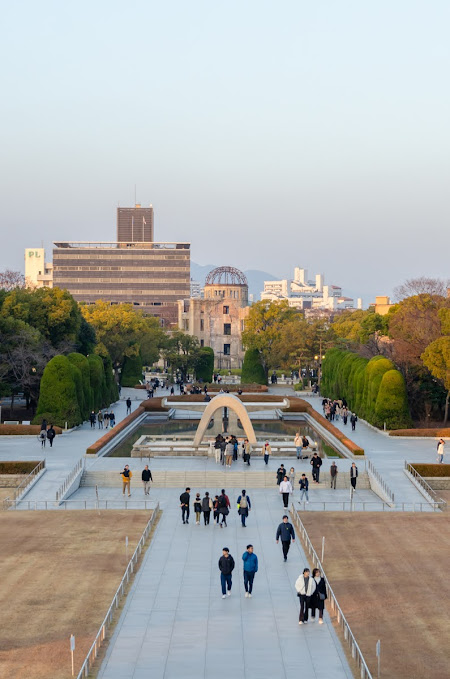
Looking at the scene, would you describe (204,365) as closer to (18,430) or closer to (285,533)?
(18,430)

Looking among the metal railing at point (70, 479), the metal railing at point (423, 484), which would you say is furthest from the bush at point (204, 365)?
the metal railing at point (423, 484)

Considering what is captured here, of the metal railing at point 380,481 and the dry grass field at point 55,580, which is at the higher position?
the metal railing at point 380,481

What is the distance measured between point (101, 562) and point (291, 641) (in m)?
7.92

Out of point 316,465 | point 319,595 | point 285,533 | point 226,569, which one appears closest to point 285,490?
point 316,465

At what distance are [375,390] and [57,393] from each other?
1913 centimetres

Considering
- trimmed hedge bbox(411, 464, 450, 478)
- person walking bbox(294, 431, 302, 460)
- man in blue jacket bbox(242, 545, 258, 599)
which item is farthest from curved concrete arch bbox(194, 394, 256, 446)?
man in blue jacket bbox(242, 545, 258, 599)

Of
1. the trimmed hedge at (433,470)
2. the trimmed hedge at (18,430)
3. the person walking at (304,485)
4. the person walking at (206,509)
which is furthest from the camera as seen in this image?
the trimmed hedge at (18,430)

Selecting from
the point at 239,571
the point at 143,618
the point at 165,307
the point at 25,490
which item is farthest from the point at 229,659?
A: the point at 165,307

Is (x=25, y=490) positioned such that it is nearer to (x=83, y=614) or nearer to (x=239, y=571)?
(x=239, y=571)

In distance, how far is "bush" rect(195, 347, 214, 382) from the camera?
103875 millimetres

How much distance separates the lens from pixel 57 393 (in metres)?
55.4

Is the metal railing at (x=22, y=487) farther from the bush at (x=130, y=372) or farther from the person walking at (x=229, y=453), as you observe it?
the bush at (x=130, y=372)

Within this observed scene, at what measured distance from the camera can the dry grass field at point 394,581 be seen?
1847 cm

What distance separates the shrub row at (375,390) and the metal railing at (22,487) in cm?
2303
